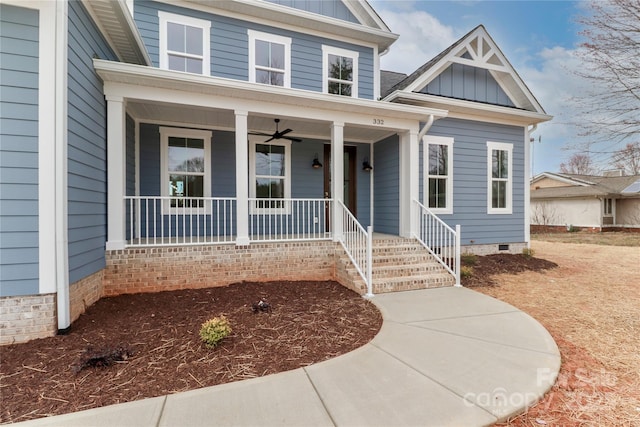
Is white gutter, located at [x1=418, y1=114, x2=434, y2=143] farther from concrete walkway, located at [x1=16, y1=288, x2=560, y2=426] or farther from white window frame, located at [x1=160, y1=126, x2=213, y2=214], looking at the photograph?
white window frame, located at [x1=160, y1=126, x2=213, y2=214]

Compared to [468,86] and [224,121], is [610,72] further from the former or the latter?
[224,121]

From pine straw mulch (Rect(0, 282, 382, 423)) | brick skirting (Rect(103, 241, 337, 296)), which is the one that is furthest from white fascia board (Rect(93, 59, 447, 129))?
pine straw mulch (Rect(0, 282, 382, 423))

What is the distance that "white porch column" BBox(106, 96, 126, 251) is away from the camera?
454 cm

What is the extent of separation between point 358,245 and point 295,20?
5695 millimetres

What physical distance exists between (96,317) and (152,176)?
3489 millimetres

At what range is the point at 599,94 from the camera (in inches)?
345

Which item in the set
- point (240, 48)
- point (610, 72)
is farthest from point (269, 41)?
point (610, 72)

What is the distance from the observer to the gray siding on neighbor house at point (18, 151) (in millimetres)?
3004

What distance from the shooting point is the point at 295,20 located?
7.19 meters

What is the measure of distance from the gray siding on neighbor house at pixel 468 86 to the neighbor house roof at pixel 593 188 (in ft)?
47.6

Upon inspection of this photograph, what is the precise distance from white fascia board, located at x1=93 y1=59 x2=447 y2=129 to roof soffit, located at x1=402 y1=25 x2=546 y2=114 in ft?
5.75

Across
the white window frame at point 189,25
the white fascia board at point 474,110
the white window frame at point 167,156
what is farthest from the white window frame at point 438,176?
the white window frame at point 189,25

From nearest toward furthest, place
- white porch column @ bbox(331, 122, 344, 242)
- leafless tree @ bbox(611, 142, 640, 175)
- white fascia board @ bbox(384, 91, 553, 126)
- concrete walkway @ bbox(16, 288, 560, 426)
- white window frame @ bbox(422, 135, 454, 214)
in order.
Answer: concrete walkway @ bbox(16, 288, 560, 426), white porch column @ bbox(331, 122, 344, 242), white fascia board @ bbox(384, 91, 553, 126), white window frame @ bbox(422, 135, 454, 214), leafless tree @ bbox(611, 142, 640, 175)

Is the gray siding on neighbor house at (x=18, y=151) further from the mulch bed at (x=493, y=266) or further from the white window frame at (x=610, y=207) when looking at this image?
the white window frame at (x=610, y=207)
